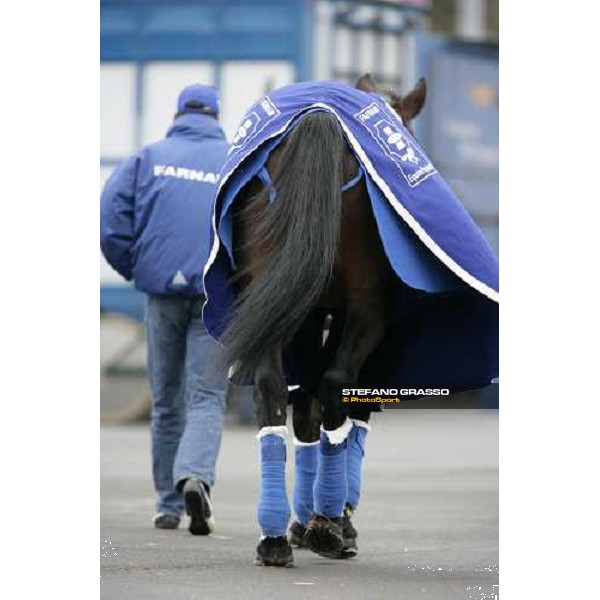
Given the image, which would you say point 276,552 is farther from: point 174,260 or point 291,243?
point 174,260

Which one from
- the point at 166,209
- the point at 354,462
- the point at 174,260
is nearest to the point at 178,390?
the point at 174,260

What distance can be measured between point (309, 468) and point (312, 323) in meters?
0.65

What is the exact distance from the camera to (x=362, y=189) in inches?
300

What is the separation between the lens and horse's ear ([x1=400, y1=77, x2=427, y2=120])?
27.9 ft

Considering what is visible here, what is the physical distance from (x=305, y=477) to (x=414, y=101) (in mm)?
1555

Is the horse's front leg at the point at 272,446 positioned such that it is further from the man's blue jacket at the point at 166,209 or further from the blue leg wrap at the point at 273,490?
the man's blue jacket at the point at 166,209

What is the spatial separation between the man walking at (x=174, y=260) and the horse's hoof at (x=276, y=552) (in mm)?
1591

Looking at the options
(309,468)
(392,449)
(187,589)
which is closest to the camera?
(187,589)

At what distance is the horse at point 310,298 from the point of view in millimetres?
7320

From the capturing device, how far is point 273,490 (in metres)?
7.36

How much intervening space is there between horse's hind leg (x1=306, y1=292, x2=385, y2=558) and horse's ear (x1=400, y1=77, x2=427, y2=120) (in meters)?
1.08
